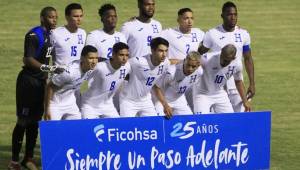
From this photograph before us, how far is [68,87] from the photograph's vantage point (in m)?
14.5

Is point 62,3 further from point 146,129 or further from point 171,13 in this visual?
point 146,129

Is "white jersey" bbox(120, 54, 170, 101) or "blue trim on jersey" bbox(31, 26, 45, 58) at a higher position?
"blue trim on jersey" bbox(31, 26, 45, 58)

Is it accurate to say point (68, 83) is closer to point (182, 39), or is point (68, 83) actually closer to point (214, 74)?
point (182, 39)

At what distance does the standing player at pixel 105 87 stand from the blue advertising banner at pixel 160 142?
1092 mm

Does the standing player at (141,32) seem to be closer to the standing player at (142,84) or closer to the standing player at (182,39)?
the standing player at (182,39)

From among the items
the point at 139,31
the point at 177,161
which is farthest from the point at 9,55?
the point at 177,161

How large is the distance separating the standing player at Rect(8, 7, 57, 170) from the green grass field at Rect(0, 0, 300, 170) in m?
0.70

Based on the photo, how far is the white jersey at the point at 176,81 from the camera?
15.2m

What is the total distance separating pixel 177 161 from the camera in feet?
46.3

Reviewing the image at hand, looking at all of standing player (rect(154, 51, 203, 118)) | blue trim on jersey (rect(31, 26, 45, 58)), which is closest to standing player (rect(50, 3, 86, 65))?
blue trim on jersey (rect(31, 26, 45, 58))

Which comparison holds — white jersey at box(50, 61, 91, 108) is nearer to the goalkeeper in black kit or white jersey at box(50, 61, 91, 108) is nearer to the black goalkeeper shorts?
the goalkeeper in black kit

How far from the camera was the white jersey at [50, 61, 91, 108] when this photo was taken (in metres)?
14.3

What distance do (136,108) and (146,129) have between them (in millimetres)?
1208

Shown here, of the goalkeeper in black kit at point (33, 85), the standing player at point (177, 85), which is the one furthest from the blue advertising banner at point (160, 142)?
the goalkeeper in black kit at point (33, 85)
